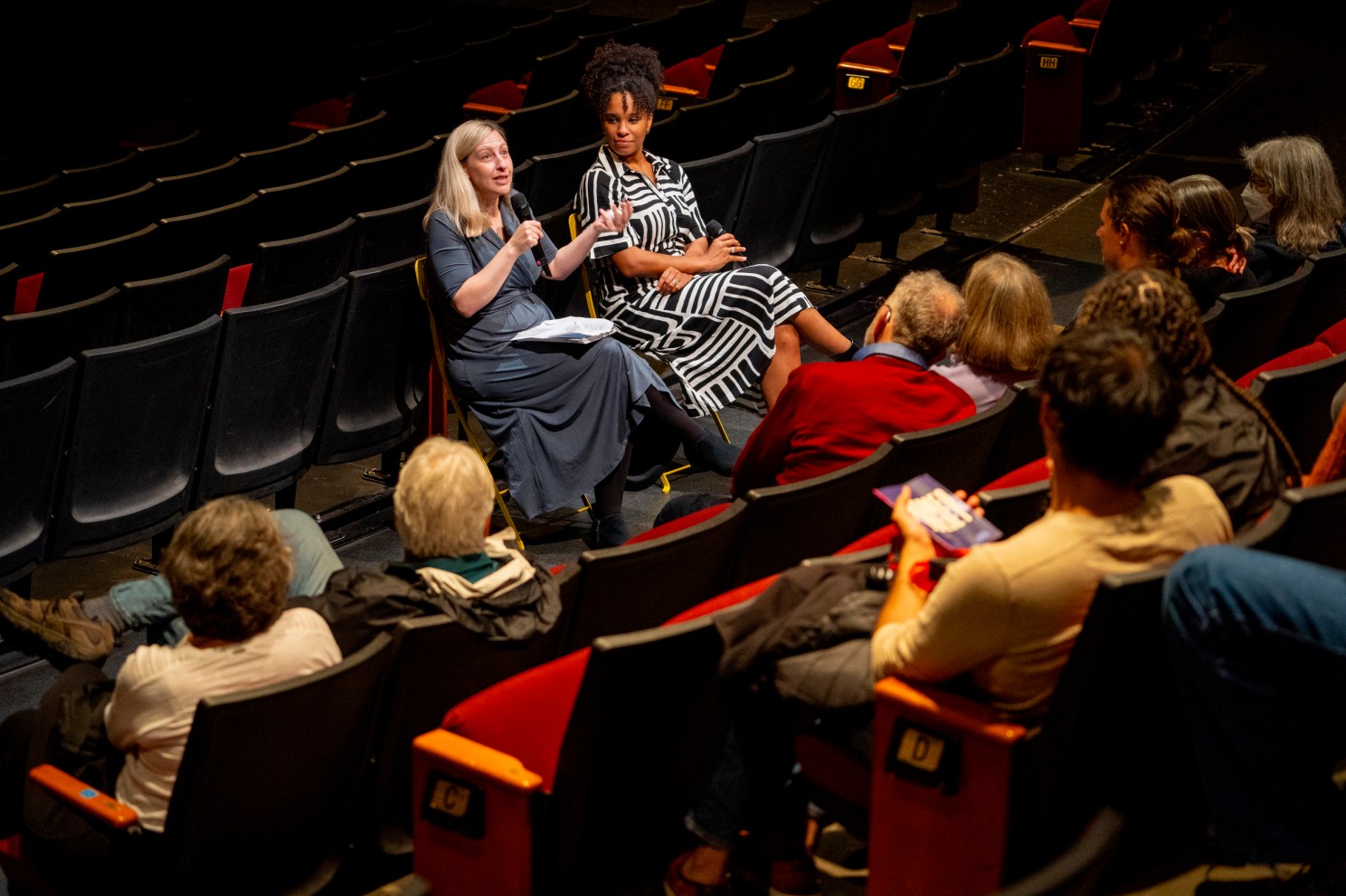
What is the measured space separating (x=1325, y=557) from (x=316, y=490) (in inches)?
102

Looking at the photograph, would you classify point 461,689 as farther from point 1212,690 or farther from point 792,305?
point 792,305

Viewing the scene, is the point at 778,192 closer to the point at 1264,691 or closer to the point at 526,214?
the point at 526,214

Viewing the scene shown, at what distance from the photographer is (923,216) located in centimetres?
591

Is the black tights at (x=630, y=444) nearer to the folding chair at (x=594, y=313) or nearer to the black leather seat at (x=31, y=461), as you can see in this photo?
the folding chair at (x=594, y=313)

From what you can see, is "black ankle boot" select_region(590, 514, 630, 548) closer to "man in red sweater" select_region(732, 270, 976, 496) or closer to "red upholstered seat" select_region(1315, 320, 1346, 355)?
"man in red sweater" select_region(732, 270, 976, 496)

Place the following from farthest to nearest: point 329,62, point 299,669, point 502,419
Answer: point 329,62
point 502,419
point 299,669

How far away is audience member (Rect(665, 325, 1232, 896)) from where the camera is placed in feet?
5.36

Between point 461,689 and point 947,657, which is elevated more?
point 947,657

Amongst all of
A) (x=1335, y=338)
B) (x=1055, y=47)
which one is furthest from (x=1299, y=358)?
(x=1055, y=47)

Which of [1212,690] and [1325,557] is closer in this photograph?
[1212,690]

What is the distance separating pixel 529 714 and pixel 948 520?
0.59 m

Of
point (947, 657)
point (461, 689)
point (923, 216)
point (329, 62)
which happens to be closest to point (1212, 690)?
point (947, 657)

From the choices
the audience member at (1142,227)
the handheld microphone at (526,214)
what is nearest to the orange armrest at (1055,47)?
the audience member at (1142,227)

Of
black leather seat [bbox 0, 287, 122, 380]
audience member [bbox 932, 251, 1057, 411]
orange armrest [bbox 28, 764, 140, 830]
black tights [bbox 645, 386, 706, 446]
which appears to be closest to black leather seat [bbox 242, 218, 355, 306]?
black leather seat [bbox 0, 287, 122, 380]
